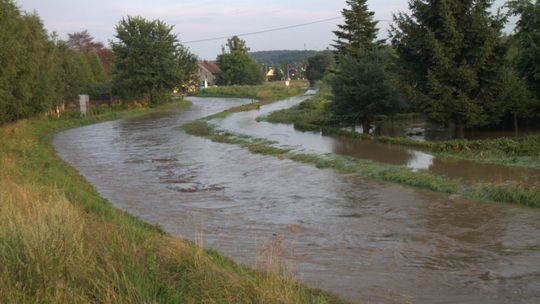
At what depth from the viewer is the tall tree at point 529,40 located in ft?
80.8

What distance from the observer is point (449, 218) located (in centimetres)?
1246

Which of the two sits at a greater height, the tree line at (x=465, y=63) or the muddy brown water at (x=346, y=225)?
the tree line at (x=465, y=63)

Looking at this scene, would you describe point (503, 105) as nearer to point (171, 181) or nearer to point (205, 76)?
point (171, 181)

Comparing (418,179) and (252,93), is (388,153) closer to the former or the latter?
(418,179)

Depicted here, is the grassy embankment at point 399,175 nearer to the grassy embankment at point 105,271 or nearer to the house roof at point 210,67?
the grassy embankment at point 105,271

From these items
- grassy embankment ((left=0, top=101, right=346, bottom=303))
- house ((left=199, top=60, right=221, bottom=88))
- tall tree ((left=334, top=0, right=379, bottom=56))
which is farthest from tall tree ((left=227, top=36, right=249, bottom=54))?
grassy embankment ((left=0, top=101, right=346, bottom=303))

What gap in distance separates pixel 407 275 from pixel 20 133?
87.1ft

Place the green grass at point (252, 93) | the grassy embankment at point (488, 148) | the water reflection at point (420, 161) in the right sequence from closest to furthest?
the grassy embankment at point (488, 148), the water reflection at point (420, 161), the green grass at point (252, 93)

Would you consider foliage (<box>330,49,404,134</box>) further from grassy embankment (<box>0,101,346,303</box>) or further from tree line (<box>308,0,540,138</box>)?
grassy embankment (<box>0,101,346,303</box>)

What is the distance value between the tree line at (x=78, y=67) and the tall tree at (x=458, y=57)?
18.3 metres

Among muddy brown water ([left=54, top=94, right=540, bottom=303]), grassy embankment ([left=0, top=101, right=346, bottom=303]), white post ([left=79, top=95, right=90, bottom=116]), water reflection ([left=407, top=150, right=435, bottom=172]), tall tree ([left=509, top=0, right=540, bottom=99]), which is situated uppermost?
tall tree ([left=509, top=0, right=540, bottom=99])

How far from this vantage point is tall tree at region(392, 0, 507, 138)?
2292 cm

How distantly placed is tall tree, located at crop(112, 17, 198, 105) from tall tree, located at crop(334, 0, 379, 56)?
20.8 m

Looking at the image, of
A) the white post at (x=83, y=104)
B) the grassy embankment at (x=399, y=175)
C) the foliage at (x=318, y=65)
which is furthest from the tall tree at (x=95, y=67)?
the foliage at (x=318, y=65)
